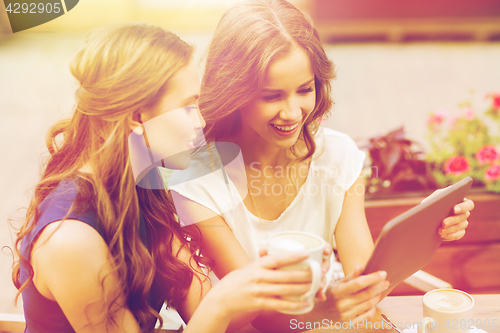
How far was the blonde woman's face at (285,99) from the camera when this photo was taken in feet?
2.46

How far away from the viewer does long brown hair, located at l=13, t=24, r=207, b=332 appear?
0.55m

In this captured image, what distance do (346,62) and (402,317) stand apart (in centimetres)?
265

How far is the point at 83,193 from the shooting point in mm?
550

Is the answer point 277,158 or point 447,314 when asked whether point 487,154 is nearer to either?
point 277,158

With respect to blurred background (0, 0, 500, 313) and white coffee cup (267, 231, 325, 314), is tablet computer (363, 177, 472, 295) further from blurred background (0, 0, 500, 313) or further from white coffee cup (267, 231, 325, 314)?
blurred background (0, 0, 500, 313)

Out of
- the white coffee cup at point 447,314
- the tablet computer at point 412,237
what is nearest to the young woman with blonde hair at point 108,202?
the tablet computer at point 412,237

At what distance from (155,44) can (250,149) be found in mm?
414

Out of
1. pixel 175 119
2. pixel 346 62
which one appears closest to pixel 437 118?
pixel 175 119

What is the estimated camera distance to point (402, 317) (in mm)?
722

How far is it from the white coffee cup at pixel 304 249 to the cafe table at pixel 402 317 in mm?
191

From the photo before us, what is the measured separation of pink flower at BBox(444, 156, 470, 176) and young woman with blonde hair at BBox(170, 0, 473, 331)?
1.85 feet

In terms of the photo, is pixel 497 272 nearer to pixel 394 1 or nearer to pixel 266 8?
pixel 266 8

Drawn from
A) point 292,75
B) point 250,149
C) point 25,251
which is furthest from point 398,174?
point 25,251

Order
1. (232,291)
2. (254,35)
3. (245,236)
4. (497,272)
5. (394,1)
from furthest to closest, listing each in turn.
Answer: (394,1) < (497,272) < (245,236) < (254,35) < (232,291)
